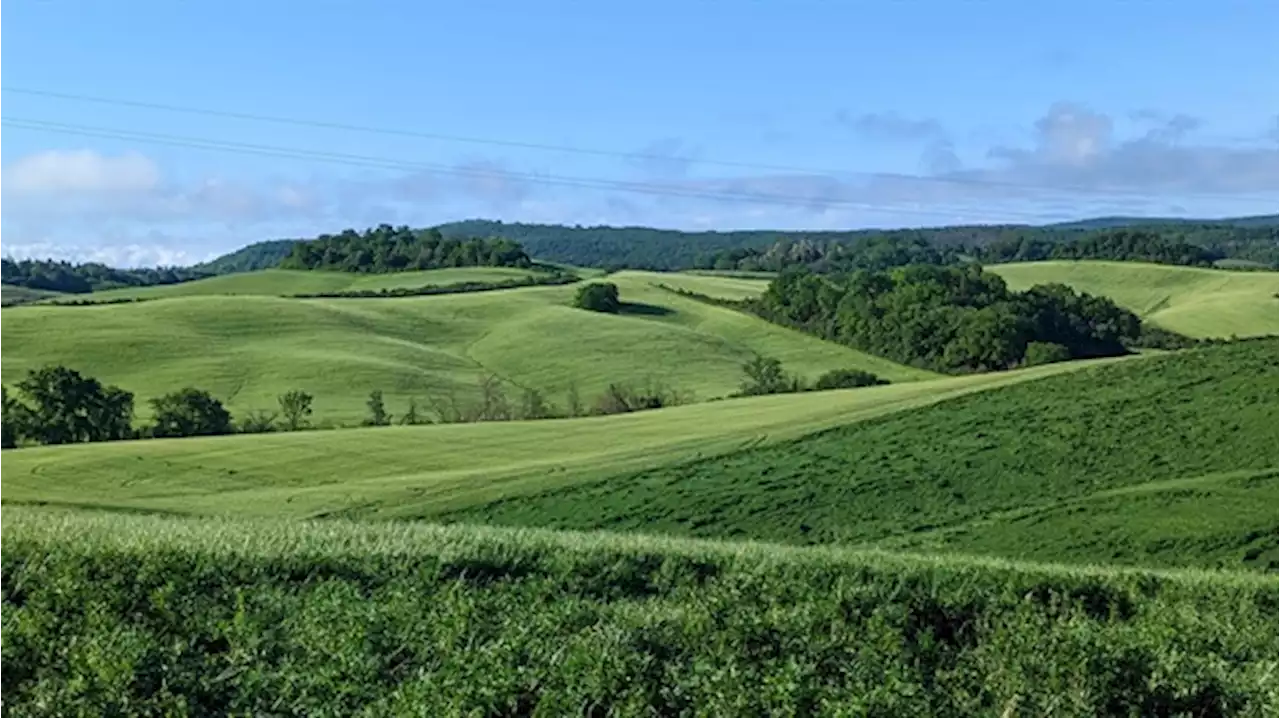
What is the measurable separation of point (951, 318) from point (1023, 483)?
195 ft

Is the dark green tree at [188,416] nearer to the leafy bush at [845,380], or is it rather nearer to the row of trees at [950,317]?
the leafy bush at [845,380]

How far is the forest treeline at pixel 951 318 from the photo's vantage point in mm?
89562

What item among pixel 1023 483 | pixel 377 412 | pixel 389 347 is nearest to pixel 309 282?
pixel 389 347

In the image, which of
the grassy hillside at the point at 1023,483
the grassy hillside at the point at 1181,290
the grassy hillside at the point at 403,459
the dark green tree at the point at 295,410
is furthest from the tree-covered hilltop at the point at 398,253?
the grassy hillside at the point at 1023,483

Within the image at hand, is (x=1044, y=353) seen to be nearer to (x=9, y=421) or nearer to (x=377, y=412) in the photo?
(x=377, y=412)

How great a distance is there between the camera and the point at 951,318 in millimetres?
93062

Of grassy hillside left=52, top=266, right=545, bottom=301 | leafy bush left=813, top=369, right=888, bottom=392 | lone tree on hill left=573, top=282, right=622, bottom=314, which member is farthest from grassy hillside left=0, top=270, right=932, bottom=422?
grassy hillside left=52, top=266, right=545, bottom=301

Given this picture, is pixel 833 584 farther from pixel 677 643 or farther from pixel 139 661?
pixel 139 661

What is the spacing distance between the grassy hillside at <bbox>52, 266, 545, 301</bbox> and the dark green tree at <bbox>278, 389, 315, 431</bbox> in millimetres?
67737

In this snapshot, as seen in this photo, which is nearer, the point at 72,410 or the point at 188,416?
the point at 72,410

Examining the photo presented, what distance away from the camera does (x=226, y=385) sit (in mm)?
80625

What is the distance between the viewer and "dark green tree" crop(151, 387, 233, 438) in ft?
207

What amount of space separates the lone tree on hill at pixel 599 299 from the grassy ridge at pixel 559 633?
10164 cm

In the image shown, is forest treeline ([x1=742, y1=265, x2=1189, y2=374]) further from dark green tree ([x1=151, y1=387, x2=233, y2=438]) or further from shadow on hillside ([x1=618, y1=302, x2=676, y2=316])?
dark green tree ([x1=151, y1=387, x2=233, y2=438])
